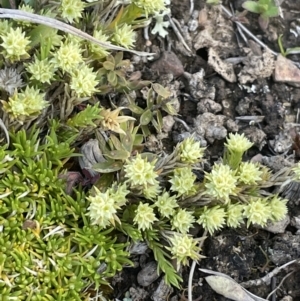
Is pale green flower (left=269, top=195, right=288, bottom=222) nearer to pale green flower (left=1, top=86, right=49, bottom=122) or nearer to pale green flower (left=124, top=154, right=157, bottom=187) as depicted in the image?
pale green flower (left=124, top=154, right=157, bottom=187)

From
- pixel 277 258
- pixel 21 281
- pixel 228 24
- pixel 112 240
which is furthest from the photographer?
pixel 228 24

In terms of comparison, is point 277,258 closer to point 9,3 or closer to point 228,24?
point 228,24

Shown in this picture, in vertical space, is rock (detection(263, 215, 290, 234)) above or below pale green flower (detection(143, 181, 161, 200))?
below

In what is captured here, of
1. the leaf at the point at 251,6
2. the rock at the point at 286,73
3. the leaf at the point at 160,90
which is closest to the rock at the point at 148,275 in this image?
the leaf at the point at 160,90

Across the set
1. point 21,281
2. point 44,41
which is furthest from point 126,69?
point 21,281

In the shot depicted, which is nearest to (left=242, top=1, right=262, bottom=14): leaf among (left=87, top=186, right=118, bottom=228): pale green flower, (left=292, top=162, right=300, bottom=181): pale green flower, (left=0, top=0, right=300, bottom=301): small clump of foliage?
(left=0, top=0, right=300, bottom=301): small clump of foliage

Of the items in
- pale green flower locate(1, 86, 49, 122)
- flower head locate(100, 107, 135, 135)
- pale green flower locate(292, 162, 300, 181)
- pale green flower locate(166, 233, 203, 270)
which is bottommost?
pale green flower locate(166, 233, 203, 270)

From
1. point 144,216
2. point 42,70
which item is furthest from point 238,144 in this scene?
point 42,70

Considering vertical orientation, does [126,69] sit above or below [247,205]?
above
